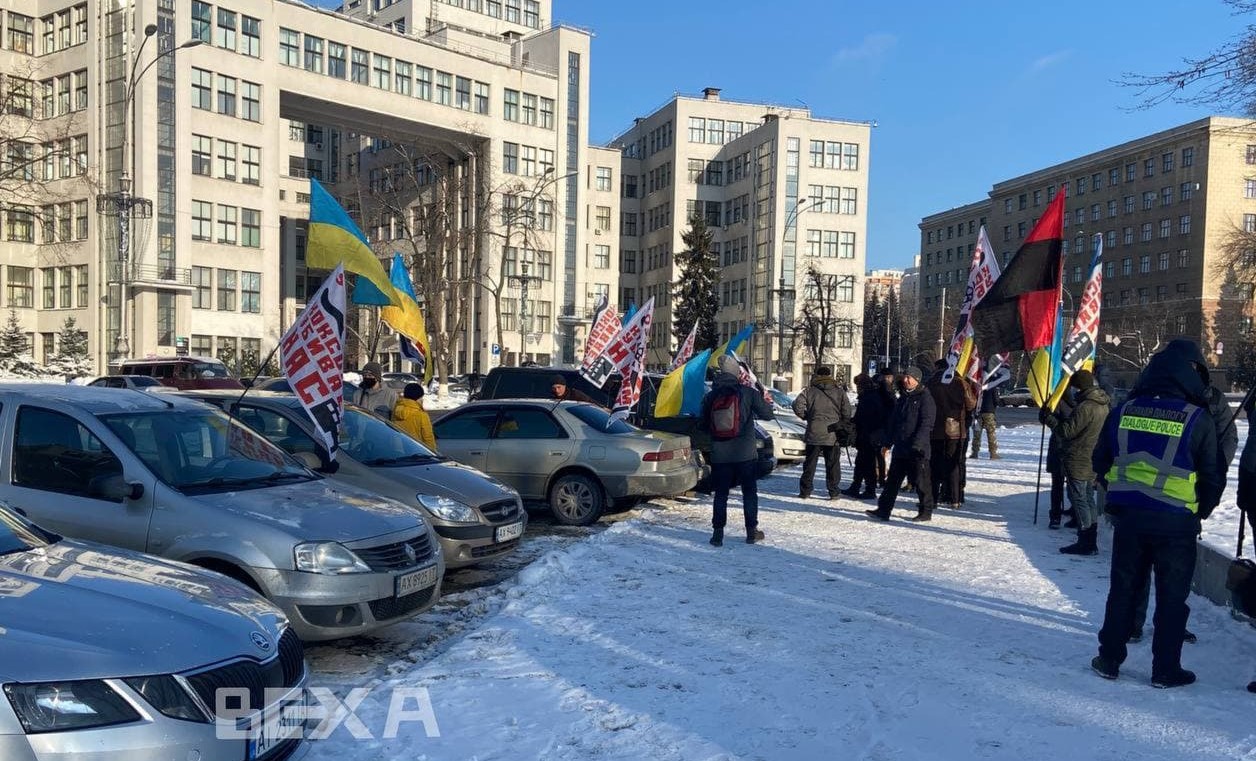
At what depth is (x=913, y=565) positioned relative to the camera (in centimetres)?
858

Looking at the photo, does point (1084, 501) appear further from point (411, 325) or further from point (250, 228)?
point (250, 228)

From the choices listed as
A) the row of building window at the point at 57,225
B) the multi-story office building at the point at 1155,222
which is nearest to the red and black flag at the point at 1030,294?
the row of building window at the point at 57,225

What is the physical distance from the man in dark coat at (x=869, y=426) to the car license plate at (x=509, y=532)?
6263mm

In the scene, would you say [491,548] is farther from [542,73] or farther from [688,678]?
[542,73]

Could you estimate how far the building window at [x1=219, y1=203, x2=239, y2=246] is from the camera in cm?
5291

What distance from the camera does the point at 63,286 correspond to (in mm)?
52750

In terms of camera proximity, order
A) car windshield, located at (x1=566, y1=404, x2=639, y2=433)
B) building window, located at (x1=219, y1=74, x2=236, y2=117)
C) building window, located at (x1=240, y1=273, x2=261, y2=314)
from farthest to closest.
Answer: building window, located at (x1=240, y1=273, x2=261, y2=314) < building window, located at (x1=219, y1=74, x2=236, y2=117) < car windshield, located at (x1=566, y1=404, x2=639, y2=433)

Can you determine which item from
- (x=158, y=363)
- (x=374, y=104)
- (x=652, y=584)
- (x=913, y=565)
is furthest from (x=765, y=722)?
(x=374, y=104)

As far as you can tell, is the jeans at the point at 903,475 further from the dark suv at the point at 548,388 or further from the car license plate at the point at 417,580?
the car license plate at the point at 417,580

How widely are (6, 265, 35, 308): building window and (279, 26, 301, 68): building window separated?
1967 centimetres

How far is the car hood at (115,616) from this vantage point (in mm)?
3148

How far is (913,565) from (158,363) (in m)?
26.6

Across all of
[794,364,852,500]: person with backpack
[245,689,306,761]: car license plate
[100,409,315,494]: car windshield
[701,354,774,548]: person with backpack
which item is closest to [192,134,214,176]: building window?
[794,364,852,500]: person with backpack

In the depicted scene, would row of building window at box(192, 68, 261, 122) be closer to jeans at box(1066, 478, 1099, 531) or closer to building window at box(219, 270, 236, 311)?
building window at box(219, 270, 236, 311)
